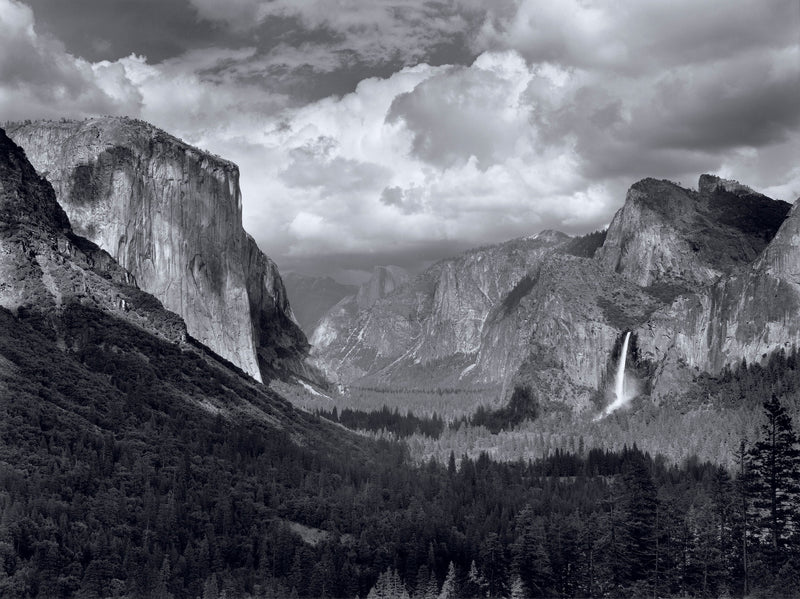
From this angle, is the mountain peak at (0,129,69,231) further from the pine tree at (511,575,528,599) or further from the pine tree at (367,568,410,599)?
the pine tree at (511,575,528,599)

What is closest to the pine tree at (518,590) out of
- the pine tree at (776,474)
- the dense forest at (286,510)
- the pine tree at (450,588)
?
the dense forest at (286,510)

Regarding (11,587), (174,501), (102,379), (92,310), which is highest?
(92,310)

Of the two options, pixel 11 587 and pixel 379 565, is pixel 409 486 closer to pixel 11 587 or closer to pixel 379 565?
pixel 379 565

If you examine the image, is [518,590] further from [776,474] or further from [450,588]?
[776,474]

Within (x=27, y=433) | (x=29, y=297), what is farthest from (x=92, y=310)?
(x=27, y=433)

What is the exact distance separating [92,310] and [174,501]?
6179 centimetres

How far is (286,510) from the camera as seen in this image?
148 meters

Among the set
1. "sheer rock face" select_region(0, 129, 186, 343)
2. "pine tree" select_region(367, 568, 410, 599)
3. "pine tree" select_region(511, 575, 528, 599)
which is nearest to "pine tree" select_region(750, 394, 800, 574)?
"pine tree" select_region(511, 575, 528, 599)

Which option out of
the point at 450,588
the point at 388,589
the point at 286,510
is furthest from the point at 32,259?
the point at 450,588

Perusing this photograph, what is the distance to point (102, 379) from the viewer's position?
169m

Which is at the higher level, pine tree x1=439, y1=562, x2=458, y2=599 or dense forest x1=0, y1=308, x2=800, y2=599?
dense forest x1=0, y1=308, x2=800, y2=599

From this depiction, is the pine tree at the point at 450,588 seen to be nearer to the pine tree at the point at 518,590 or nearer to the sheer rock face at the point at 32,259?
the pine tree at the point at 518,590

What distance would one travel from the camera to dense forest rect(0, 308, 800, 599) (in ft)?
293

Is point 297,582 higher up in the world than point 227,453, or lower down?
lower down
